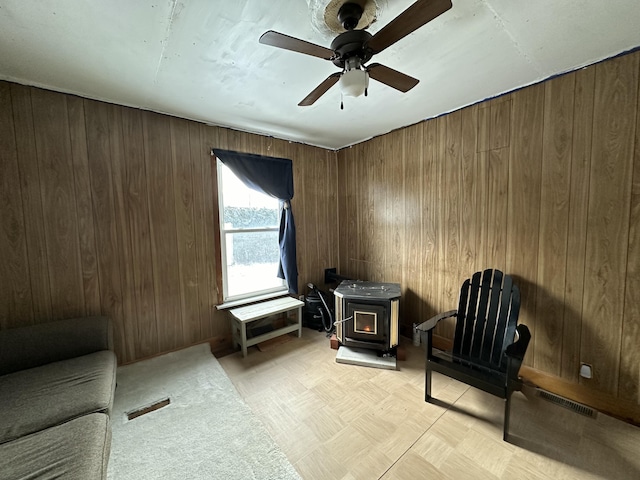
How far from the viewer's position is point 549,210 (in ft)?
6.24

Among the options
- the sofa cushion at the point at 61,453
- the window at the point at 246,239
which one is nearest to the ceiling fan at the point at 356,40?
the window at the point at 246,239

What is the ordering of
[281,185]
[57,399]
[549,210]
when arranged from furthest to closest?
[281,185] → [549,210] → [57,399]

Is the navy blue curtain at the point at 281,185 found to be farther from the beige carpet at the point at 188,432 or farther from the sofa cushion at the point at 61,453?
the sofa cushion at the point at 61,453

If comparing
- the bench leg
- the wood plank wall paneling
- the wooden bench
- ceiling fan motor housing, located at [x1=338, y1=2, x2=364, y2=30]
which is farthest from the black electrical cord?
ceiling fan motor housing, located at [x1=338, y1=2, x2=364, y2=30]

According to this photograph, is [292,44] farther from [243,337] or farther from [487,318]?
[243,337]

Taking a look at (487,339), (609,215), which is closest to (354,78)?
(609,215)

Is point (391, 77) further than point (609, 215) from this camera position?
No

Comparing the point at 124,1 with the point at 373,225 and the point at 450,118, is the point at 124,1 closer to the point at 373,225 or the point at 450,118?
the point at 450,118

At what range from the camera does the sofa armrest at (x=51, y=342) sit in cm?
166

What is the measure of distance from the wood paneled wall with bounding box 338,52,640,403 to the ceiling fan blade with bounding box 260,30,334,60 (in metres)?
1.77

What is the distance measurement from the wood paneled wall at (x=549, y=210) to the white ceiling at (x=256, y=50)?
0.25 metres

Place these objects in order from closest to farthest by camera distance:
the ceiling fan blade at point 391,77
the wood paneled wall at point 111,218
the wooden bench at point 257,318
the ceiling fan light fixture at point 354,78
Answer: the ceiling fan light fixture at point 354,78 → the ceiling fan blade at point 391,77 → the wood paneled wall at point 111,218 → the wooden bench at point 257,318

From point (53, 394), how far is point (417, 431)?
A: 2.25m

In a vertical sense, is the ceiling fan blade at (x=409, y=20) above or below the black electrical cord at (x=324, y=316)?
above
